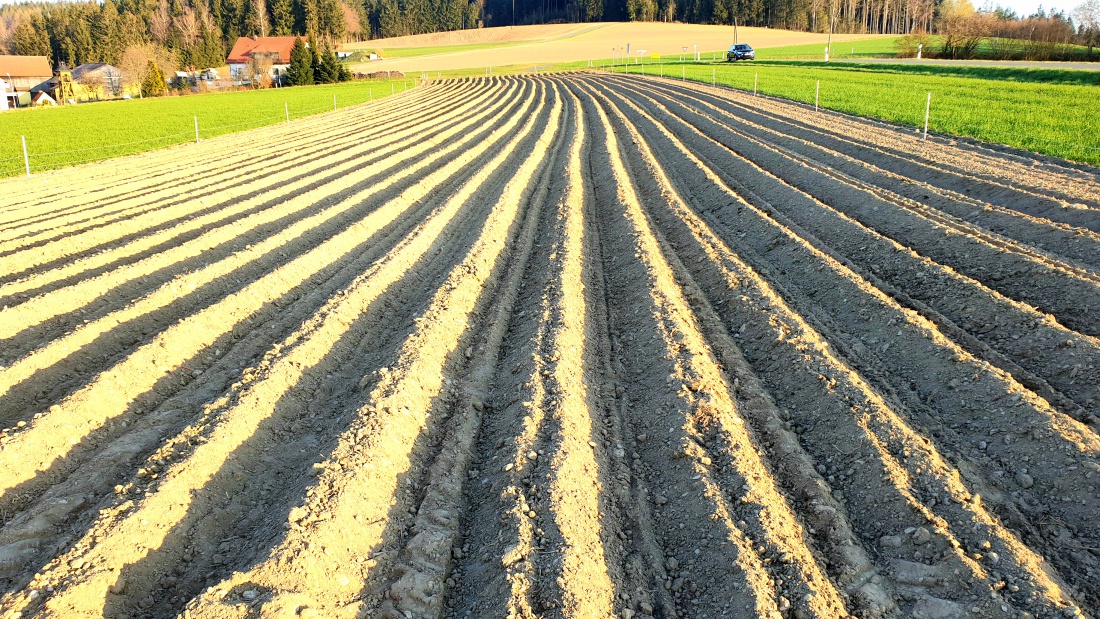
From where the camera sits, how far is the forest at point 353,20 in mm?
75875

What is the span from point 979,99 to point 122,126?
34.0 m

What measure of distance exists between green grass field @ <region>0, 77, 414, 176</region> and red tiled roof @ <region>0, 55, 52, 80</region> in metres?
39.5

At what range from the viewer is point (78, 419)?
5.82 m

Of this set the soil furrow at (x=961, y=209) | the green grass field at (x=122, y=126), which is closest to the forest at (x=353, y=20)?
the green grass field at (x=122, y=126)

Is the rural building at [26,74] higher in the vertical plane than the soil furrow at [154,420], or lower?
higher

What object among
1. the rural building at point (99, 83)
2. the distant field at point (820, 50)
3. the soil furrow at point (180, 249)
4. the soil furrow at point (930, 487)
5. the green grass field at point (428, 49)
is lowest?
the soil furrow at point (930, 487)

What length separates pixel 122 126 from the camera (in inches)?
1297

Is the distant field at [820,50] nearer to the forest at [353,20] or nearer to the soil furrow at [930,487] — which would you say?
the forest at [353,20]

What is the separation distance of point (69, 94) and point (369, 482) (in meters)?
76.4

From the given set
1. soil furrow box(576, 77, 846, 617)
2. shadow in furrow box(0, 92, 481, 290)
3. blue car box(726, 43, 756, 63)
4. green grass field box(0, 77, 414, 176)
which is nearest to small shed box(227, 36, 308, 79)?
green grass field box(0, 77, 414, 176)

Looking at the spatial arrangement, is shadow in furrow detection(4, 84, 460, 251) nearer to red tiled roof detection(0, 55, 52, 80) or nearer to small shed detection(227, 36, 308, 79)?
small shed detection(227, 36, 308, 79)

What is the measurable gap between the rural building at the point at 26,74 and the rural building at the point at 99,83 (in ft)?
23.8

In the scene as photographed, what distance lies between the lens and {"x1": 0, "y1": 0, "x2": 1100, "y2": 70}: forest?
75875 millimetres

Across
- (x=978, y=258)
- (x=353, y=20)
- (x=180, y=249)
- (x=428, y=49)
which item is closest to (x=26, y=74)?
(x=428, y=49)
